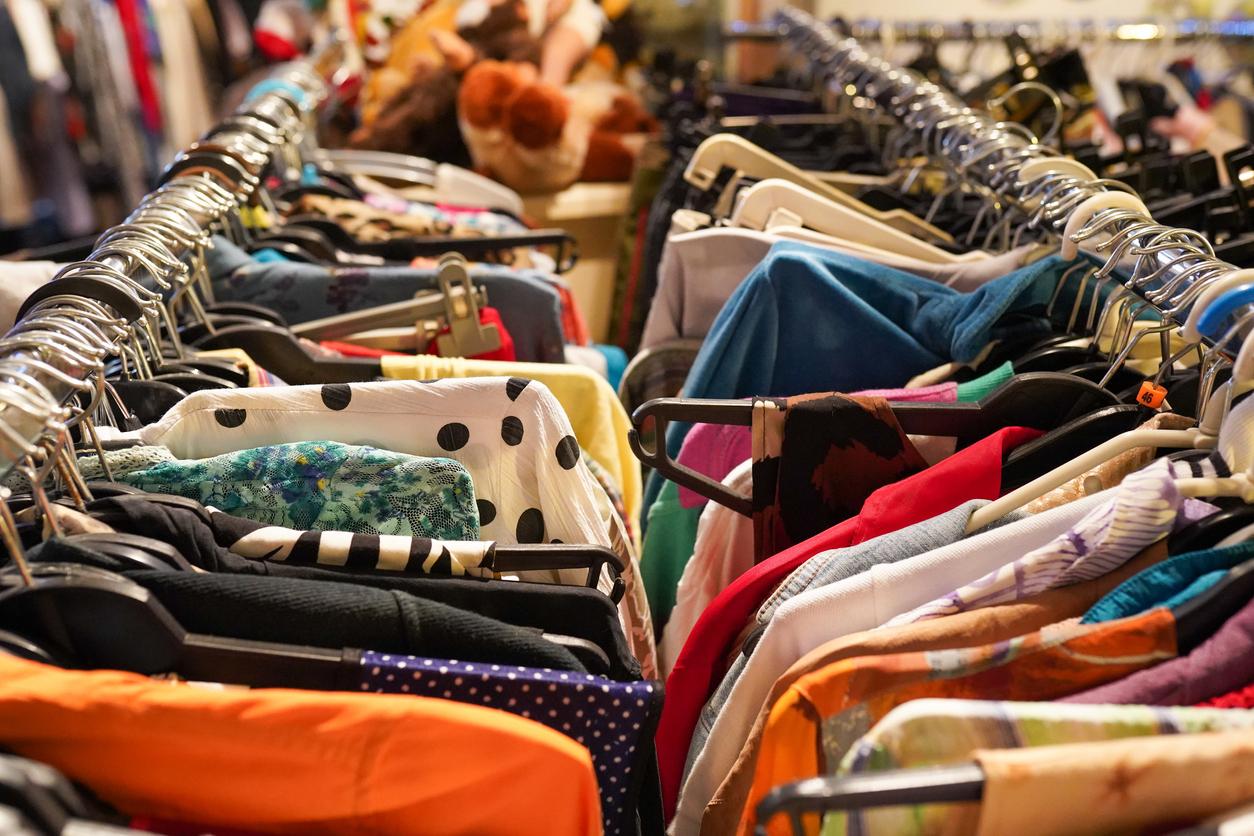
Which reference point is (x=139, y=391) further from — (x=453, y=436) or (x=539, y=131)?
(x=539, y=131)

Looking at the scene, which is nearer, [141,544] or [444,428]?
[141,544]

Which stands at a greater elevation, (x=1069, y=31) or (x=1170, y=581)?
(x=1069, y=31)

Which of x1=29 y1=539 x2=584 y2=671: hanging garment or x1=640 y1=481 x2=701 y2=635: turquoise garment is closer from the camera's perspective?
x1=29 y1=539 x2=584 y2=671: hanging garment

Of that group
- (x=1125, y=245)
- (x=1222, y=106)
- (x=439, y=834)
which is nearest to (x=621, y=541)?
(x=439, y=834)

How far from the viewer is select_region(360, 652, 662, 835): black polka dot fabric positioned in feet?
1.62

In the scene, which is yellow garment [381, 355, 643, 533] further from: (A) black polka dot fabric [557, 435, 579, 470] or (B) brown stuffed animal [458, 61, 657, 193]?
(B) brown stuffed animal [458, 61, 657, 193]

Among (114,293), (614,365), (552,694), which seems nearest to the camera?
(552,694)

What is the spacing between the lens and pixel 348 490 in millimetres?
647

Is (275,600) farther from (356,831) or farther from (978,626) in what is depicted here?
(978,626)

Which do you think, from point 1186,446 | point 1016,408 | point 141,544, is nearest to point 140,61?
point 141,544

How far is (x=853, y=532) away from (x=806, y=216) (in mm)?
466

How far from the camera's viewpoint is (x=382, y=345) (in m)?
0.96

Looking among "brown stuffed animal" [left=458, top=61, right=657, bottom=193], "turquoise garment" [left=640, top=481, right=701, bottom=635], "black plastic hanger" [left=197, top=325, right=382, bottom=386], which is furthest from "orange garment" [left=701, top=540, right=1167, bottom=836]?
"brown stuffed animal" [left=458, top=61, right=657, bottom=193]

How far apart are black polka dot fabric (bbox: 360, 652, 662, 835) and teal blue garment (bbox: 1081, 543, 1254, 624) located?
23 centimetres
